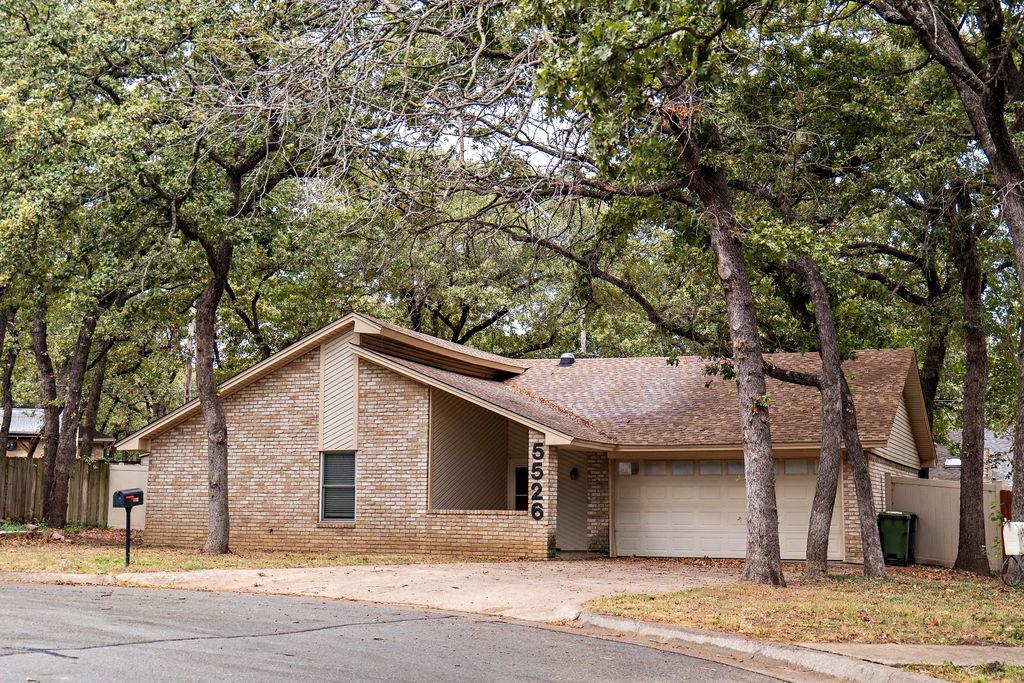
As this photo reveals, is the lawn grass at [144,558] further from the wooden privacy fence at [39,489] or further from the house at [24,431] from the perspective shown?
the house at [24,431]

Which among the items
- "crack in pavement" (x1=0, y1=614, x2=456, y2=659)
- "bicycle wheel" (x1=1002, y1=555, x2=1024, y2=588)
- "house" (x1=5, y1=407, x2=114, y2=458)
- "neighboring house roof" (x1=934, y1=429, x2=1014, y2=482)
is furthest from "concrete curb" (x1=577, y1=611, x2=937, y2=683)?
"house" (x1=5, y1=407, x2=114, y2=458)

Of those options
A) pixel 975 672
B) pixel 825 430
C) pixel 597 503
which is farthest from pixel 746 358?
pixel 597 503

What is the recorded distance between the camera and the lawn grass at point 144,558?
58.5 ft

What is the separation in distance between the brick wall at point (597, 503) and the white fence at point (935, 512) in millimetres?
6493

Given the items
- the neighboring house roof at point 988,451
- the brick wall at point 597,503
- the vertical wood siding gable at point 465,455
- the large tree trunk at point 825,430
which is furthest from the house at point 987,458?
the vertical wood siding gable at point 465,455

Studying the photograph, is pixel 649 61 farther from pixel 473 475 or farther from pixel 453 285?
pixel 453 285

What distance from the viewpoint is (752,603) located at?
1324 cm

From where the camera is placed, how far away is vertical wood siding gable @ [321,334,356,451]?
2325 centimetres

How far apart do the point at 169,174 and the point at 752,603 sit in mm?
13658

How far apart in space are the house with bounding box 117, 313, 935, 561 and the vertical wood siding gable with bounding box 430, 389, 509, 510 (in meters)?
0.05

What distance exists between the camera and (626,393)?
1058 inches

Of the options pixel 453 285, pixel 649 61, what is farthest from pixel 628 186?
pixel 453 285

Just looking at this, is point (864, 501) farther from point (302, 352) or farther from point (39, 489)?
point (39, 489)

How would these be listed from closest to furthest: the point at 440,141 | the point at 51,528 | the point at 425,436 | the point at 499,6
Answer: the point at 499,6
the point at 440,141
the point at 425,436
the point at 51,528
